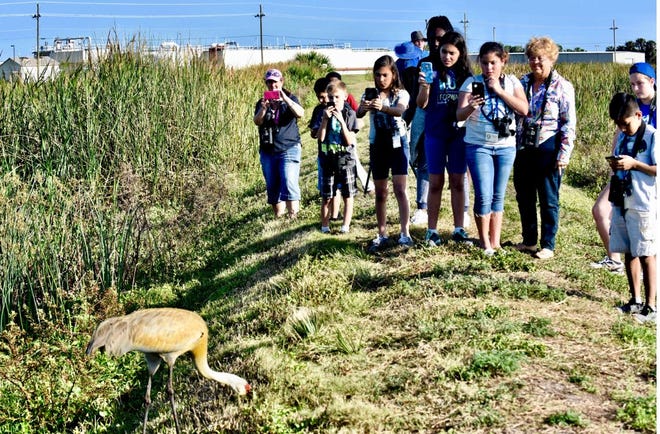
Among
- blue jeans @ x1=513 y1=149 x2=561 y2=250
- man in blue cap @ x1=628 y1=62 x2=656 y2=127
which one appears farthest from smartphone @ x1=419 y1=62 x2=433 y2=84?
man in blue cap @ x1=628 y1=62 x2=656 y2=127

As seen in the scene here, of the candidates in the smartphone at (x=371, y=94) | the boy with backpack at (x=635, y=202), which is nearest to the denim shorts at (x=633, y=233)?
the boy with backpack at (x=635, y=202)

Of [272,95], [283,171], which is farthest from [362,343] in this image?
[272,95]

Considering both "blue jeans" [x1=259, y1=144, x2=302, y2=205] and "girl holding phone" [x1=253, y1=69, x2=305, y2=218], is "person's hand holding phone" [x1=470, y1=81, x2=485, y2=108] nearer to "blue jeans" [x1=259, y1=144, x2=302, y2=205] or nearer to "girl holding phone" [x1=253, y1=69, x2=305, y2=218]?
"girl holding phone" [x1=253, y1=69, x2=305, y2=218]

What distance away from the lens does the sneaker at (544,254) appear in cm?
748

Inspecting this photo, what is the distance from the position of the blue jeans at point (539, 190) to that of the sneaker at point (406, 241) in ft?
3.37

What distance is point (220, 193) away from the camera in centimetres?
1219

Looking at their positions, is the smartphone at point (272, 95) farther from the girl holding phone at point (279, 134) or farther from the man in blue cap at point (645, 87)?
the man in blue cap at point (645, 87)

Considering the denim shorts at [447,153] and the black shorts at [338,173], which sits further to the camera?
the black shorts at [338,173]

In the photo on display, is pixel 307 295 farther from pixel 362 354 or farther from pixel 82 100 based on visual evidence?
pixel 82 100

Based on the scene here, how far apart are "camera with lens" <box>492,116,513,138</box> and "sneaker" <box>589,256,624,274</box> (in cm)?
141

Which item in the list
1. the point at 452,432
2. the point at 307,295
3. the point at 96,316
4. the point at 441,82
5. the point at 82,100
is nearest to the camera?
the point at 452,432

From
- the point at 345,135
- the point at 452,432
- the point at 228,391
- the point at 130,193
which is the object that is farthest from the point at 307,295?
the point at 130,193

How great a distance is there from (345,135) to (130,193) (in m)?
2.97

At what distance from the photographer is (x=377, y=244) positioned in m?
7.91
